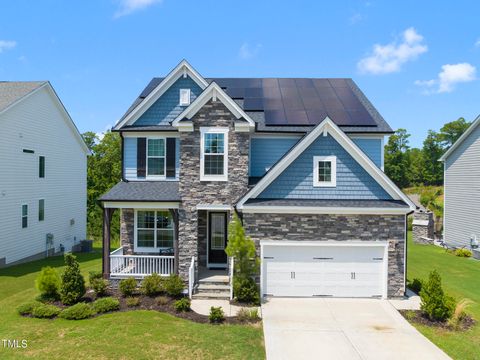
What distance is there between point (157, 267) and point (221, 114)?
6707 mm

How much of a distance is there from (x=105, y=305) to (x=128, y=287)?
4.40 ft

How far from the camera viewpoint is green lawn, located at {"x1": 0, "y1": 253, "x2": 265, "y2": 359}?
8711mm

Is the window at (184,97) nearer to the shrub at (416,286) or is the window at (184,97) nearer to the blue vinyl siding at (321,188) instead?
the blue vinyl siding at (321,188)

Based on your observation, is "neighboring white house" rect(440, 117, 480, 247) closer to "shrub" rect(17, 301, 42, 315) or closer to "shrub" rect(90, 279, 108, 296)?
"shrub" rect(90, 279, 108, 296)

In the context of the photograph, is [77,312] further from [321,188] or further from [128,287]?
[321,188]

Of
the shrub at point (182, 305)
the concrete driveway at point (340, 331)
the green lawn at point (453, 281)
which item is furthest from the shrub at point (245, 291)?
the green lawn at point (453, 281)

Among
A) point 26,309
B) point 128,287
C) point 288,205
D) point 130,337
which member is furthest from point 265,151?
point 26,309

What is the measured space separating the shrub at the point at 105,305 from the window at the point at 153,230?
12.8ft

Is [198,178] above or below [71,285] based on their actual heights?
above

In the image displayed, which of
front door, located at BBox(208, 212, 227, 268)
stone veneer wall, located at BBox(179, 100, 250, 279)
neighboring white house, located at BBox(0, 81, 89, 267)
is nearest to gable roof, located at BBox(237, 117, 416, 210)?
stone veneer wall, located at BBox(179, 100, 250, 279)

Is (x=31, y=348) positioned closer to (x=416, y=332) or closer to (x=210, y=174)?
(x=210, y=174)

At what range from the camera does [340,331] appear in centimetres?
1035

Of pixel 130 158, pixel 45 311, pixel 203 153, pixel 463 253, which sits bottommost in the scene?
pixel 463 253

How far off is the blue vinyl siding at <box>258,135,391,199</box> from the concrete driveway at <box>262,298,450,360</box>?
395 cm
